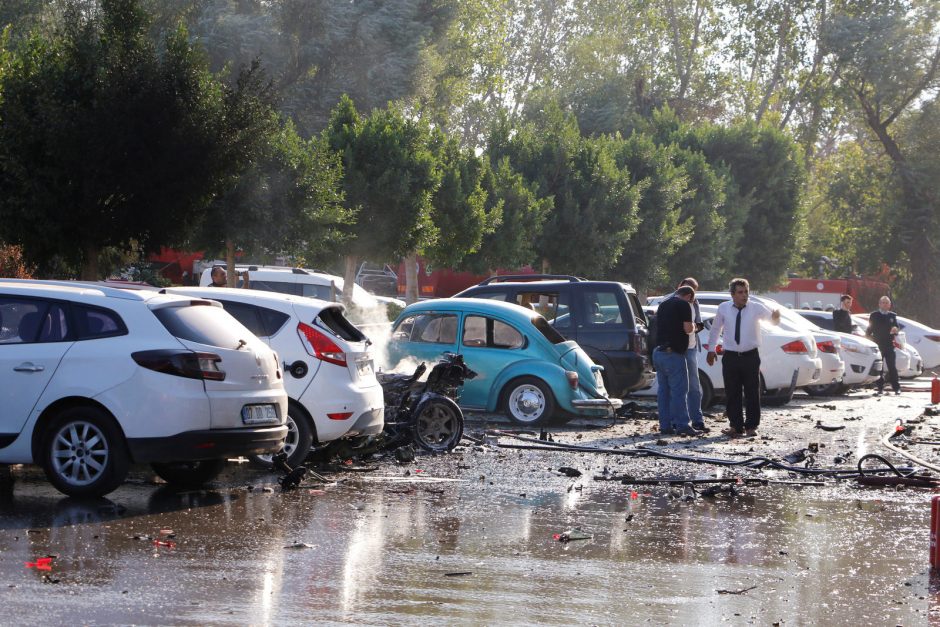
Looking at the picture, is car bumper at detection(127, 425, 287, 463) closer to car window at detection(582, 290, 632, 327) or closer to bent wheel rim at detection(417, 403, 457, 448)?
bent wheel rim at detection(417, 403, 457, 448)

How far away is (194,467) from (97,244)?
33.9 feet

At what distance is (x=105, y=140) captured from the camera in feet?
63.8

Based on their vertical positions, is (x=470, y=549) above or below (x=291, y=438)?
below

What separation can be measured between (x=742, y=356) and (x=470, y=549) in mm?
8356

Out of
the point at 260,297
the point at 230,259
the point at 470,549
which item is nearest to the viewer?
the point at 470,549

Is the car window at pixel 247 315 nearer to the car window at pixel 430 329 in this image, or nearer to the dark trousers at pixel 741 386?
the car window at pixel 430 329

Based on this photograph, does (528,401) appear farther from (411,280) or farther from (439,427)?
(411,280)

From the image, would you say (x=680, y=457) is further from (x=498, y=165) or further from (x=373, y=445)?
(x=498, y=165)

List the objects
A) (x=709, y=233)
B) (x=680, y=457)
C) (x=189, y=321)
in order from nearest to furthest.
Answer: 1. (x=189, y=321)
2. (x=680, y=457)
3. (x=709, y=233)

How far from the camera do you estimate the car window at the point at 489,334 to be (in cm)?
1578

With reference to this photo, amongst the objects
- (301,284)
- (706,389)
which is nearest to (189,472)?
(706,389)

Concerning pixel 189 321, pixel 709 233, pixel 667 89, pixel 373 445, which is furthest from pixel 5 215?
pixel 667 89

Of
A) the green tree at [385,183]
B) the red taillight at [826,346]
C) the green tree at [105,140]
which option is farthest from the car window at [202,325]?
the green tree at [385,183]

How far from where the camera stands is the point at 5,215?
19.1 metres
